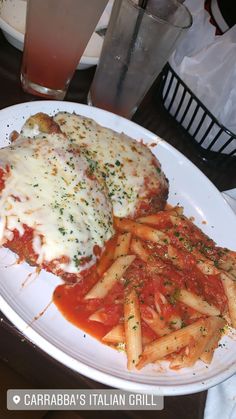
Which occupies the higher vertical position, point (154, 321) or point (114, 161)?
point (114, 161)

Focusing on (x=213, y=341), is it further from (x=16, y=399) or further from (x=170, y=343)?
(x=16, y=399)

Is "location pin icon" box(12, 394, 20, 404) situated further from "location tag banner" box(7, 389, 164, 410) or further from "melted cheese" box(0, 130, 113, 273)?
"melted cheese" box(0, 130, 113, 273)

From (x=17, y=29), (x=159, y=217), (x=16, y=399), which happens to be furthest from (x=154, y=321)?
(x=17, y=29)

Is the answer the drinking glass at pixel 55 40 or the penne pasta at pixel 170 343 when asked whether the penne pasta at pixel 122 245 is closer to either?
the penne pasta at pixel 170 343

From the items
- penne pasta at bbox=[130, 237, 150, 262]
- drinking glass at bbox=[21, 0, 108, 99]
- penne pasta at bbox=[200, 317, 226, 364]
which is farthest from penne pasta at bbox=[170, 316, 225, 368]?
drinking glass at bbox=[21, 0, 108, 99]

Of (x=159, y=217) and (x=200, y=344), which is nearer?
(x=200, y=344)

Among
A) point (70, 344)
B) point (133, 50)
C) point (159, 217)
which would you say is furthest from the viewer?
point (133, 50)
